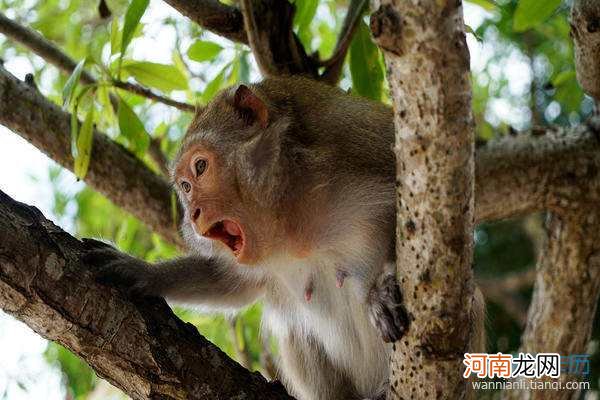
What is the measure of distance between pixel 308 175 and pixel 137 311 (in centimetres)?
101

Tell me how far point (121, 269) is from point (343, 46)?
1822 millimetres

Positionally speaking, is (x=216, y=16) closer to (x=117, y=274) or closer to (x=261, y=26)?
(x=261, y=26)

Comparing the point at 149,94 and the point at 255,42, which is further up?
the point at 255,42

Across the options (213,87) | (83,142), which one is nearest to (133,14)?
(83,142)

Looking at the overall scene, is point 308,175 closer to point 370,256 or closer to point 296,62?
point 370,256

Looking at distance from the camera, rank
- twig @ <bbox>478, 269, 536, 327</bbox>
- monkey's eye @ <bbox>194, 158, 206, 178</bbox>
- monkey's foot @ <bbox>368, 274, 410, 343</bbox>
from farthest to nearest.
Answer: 1. twig @ <bbox>478, 269, 536, 327</bbox>
2. monkey's eye @ <bbox>194, 158, 206, 178</bbox>
3. monkey's foot @ <bbox>368, 274, 410, 343</bbox>

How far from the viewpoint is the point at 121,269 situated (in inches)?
139

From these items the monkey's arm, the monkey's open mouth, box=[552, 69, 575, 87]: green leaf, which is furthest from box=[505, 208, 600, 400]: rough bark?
the monkey's open mouth

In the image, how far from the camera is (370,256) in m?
3.68

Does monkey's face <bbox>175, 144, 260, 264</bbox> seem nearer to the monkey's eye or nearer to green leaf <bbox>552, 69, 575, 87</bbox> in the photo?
the monkey's eye

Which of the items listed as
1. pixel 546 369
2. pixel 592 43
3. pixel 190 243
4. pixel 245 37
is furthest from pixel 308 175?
pixel 546 369

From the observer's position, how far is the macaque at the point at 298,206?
3.63m

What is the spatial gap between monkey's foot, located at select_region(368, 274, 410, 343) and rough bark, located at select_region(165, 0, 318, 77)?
1.75 meters

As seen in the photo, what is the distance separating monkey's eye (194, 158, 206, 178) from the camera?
3.72m
